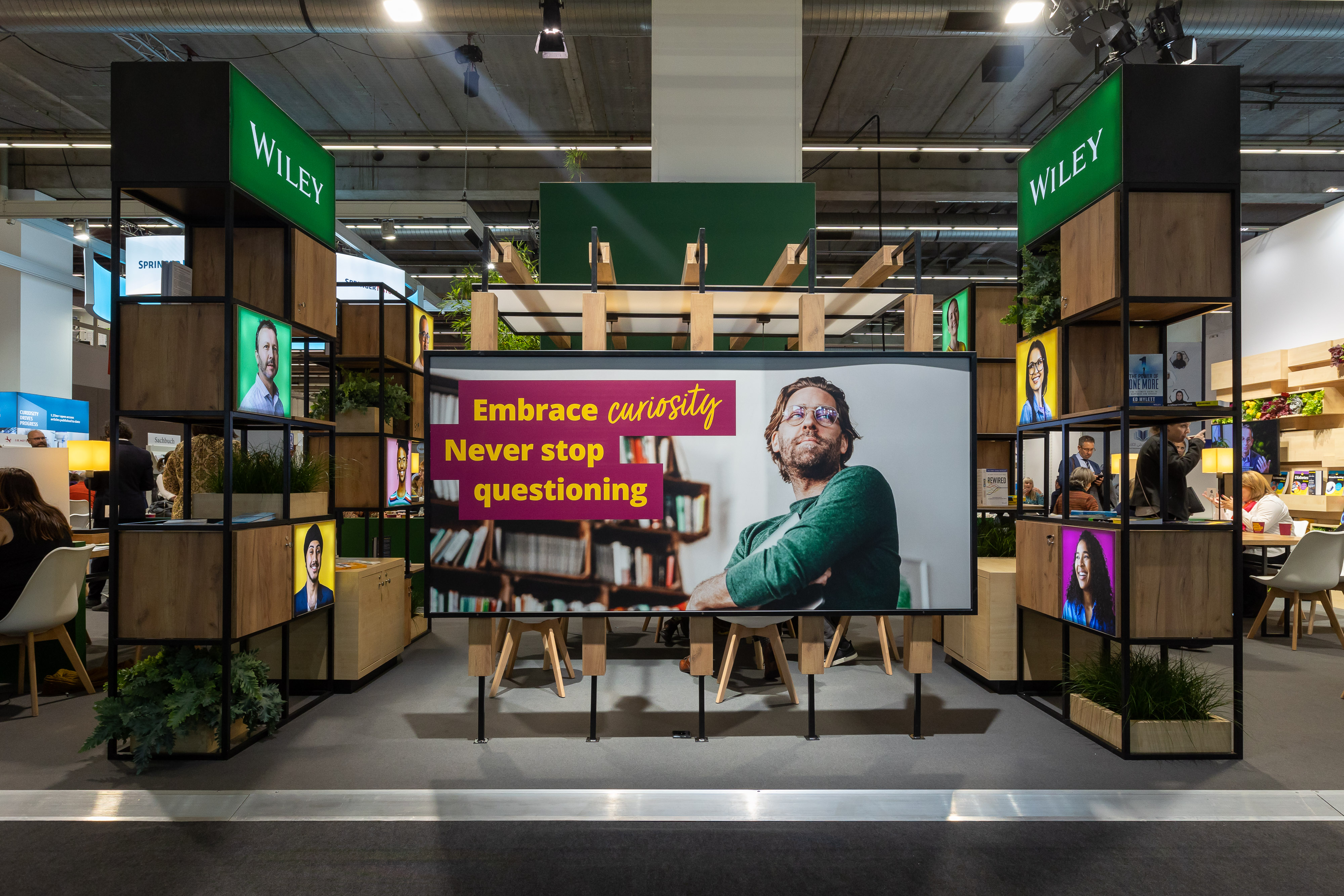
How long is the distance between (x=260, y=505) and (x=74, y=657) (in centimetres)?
188

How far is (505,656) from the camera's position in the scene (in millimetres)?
4391

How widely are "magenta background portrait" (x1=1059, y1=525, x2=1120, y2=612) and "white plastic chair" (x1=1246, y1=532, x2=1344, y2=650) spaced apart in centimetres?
297

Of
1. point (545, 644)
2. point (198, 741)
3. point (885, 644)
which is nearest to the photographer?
point (198, 741)

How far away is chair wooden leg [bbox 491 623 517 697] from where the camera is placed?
4.23m

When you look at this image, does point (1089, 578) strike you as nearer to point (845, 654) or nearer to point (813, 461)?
point (813, 461)

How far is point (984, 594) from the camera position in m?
4.61

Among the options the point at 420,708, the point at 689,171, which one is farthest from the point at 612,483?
the point at 689,171

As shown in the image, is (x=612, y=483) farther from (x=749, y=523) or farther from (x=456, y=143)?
(x=456, y=143)

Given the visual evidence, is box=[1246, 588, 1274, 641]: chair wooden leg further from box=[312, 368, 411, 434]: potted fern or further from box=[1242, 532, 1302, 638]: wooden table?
box=[312, 368, 411, 434]: potted fern

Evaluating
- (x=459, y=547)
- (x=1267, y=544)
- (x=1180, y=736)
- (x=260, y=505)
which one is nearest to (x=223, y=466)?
(x=260, y=505)

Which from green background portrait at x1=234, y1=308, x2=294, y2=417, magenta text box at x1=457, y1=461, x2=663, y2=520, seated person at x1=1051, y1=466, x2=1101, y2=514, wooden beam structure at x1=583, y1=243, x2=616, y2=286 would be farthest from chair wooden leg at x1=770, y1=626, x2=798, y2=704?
green background portrait at x1=234, y1=308, x2=294, y2=417

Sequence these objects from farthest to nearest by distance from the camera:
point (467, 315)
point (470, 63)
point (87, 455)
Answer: point (470, 63), point (467, 315), point (87, 455)

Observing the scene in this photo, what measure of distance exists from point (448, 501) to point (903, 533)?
6.66ft

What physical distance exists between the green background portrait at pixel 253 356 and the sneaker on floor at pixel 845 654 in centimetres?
389
